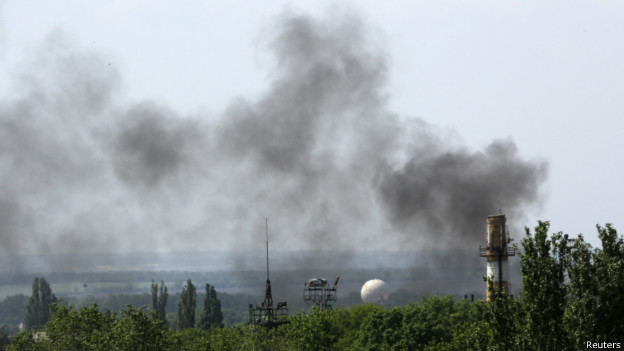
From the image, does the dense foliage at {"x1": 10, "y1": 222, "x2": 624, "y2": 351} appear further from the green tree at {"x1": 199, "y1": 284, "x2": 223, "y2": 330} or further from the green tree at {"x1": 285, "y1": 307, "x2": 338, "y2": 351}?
the green tree at {"x1": 199, "y1": 284, "x2": 223, "y2": 330}

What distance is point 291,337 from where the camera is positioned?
8388cm

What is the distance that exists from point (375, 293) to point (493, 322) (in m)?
118

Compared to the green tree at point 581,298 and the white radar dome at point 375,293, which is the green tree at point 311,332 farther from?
the white radar dome at point 375,293

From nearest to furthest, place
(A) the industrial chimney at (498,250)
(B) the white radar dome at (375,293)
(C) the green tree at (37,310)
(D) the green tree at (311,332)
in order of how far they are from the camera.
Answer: (A) the industrial chimney at (498,250), (D) the green tree at (311,332), (B) the white radar dome at (375,293), (C) the green tree at (37,310)

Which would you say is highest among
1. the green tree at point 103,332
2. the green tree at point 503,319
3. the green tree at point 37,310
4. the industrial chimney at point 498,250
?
the industrial chimney at point 498,250

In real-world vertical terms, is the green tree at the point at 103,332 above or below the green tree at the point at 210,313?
above

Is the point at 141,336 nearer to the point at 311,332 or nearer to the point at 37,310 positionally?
the point at 311,332

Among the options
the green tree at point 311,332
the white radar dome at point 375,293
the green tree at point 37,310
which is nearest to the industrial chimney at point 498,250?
the green tree at point 311,332

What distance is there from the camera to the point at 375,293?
6112 inches

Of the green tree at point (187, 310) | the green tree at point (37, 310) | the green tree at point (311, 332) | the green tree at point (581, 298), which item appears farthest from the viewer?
the green tree at point (37, 310)

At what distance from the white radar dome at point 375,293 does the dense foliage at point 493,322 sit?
63.5m

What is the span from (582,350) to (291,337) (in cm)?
5164

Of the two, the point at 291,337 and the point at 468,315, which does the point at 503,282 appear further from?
the point at 291,337

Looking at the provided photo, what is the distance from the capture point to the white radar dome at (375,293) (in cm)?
15500
